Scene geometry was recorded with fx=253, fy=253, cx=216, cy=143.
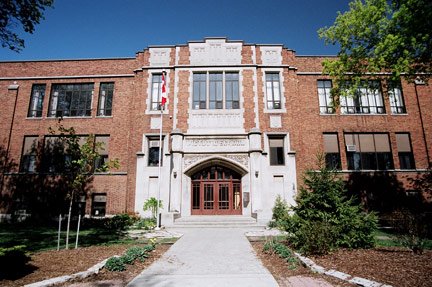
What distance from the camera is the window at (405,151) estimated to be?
1777 centimetres

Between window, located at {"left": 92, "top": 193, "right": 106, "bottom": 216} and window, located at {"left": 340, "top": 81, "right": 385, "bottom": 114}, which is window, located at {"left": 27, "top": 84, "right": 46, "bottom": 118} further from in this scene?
window, located at {"left": 340, "top": 81, "right": 385, "bottom": 114}

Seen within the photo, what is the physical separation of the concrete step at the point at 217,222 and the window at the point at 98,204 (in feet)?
18.7

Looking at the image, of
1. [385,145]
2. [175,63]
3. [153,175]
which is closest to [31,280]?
[153,175]

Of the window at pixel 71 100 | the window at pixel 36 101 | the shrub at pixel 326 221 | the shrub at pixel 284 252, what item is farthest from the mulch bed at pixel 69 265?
the window at pixel 36 101

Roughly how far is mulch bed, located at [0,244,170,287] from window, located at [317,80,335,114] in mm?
15160

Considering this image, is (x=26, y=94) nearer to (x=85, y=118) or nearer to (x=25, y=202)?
(x=85, y=118)

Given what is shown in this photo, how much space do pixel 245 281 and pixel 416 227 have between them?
5436mm

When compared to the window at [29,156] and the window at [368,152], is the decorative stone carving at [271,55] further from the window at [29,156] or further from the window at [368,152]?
the window at [29,156]

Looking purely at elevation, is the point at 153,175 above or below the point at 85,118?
below

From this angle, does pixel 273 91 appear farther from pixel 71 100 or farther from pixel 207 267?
pixel 71 100

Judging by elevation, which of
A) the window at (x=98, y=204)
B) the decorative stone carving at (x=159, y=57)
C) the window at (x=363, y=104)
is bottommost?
the window at (x=98, y=204)

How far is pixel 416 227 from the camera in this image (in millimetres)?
7137

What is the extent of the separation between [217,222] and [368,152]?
11.9m

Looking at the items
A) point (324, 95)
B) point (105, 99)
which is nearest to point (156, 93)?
point (105, 99)
